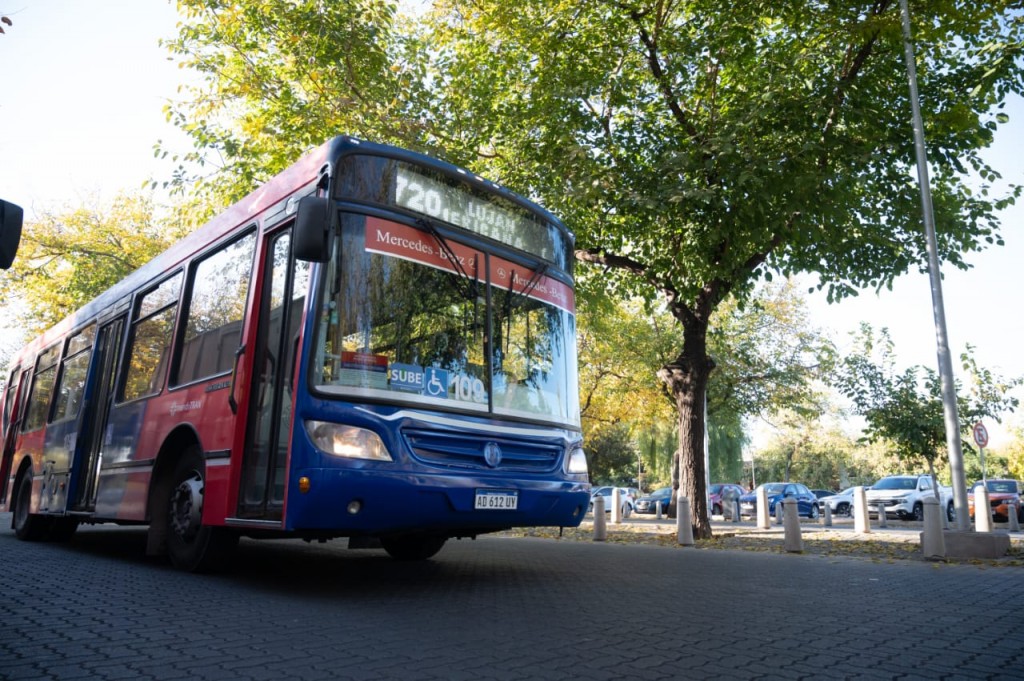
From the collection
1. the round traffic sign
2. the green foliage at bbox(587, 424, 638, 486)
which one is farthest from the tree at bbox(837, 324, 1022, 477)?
the green foliage at bbox(587, 424, 638, 486)

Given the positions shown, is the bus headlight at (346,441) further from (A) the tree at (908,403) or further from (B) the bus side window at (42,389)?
(A) the tree at (908,403)

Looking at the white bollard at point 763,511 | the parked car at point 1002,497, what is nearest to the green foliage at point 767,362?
the parked car at point 1002,497

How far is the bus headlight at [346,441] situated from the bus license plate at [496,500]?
0.86 meters

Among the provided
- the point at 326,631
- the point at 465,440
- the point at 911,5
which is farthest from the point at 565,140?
the point at 326,631

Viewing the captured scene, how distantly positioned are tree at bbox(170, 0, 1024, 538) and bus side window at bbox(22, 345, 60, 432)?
15.5ft

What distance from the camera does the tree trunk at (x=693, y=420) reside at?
47.8 feet

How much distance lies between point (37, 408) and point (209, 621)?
9.15 m

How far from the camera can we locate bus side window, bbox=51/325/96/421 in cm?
1035

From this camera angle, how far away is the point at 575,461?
7.09 metres

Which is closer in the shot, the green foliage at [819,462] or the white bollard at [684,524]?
the white bollard at [684,524]

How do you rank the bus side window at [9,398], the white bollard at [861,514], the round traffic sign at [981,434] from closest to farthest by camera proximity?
the bus side window at [9,398]
the white bollard at [861,514]
the round traffic sign at [981,434]

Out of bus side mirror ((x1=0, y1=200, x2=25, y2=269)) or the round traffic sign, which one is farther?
the round traffic sign

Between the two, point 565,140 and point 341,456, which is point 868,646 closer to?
point 341,456

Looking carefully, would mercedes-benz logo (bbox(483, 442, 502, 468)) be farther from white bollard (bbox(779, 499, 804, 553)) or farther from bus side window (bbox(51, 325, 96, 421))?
white bollard (bbox(779, 499, 804, 553))
